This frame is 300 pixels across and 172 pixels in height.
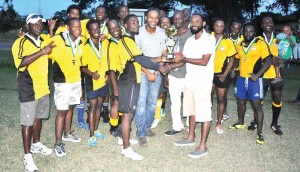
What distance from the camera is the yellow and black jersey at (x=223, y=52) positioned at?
20.9 feet

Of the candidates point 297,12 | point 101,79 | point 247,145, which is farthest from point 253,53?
point 297,12

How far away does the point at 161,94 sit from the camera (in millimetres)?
7039

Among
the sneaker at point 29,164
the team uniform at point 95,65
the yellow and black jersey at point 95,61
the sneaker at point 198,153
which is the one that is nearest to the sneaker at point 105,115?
the team uniform at point 95,65

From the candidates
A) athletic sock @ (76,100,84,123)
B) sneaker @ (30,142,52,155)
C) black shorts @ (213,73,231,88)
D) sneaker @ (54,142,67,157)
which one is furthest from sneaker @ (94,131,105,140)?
black shorts @ (213,73,231,88)

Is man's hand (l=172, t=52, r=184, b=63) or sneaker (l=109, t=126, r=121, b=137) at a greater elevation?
man's hand (l=172, t=52, r=184, b=63)

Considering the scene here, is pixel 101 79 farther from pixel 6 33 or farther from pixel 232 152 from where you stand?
pixel 6 33

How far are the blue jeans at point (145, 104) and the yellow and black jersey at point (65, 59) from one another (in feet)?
3.53

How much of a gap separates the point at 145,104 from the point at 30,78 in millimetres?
1900

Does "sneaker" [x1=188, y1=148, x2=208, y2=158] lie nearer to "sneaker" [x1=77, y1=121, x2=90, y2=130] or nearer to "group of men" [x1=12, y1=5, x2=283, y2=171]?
"group of men" [x1=12, y1=5, x2=283, y2=171]

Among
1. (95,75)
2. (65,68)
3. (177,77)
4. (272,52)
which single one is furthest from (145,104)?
(272,52)

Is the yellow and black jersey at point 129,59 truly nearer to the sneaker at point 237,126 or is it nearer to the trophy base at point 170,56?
the trophy base at point 170,56

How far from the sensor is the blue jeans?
5645 mm

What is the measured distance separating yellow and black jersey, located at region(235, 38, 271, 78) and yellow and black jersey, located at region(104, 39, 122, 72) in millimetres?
2331

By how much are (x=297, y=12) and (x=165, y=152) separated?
89.6 ft
